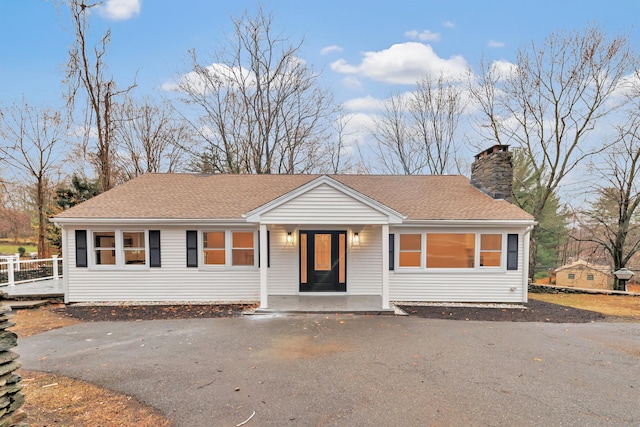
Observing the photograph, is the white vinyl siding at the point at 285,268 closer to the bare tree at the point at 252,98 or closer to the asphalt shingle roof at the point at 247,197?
the asphalt shingle roof at the point at 247,197

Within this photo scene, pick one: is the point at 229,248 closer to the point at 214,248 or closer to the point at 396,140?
the point at 214,248

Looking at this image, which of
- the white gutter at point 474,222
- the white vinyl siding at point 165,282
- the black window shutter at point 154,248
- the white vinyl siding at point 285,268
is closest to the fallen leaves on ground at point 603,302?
the white gutter at point 474,222

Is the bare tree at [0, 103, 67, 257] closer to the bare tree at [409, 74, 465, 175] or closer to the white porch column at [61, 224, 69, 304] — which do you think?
the white porch column at [61, 224, 69, 304]

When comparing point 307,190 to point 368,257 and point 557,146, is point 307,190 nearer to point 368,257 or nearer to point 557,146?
point 368,257

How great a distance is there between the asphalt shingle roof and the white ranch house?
65 mm

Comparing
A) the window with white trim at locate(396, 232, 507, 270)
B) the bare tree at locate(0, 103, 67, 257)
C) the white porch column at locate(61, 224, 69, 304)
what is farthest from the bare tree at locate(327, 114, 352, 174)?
the bare tree at locate(0, 103, 67, 257)

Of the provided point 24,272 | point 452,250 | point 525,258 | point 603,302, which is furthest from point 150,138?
point 603,302

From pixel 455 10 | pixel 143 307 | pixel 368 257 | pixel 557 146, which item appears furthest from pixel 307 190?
pixel 557 146

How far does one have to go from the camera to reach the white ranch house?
914cm

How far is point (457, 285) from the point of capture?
373 inches

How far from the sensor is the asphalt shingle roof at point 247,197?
30.2 ft

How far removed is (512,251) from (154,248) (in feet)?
35.8

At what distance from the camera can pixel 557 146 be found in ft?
51.2

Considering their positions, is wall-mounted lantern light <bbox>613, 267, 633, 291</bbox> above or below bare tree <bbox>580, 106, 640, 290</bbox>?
below
